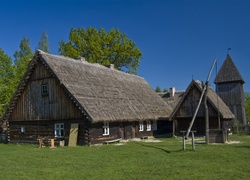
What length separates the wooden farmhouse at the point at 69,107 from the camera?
24.6 meters

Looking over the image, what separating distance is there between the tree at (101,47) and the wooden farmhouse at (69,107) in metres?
17.5

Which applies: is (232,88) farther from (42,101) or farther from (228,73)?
(42,101)

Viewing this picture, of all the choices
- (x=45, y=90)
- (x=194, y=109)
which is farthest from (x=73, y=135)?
(x=194, y=109)

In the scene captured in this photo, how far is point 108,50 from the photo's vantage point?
166 feet

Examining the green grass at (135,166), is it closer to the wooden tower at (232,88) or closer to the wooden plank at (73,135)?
the wooden plank at (73,135)

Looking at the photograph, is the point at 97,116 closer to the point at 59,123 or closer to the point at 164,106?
the point at 59,123

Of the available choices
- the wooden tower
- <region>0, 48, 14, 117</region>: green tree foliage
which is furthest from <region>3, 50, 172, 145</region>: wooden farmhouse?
the wooden tower

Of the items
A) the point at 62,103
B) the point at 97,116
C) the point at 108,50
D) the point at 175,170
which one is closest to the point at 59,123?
the point at 62,103

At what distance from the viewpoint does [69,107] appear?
25.1 m

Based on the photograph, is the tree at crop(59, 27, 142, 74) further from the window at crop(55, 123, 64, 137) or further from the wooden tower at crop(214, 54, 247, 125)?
the window at crop(55, 123, 64, 137)

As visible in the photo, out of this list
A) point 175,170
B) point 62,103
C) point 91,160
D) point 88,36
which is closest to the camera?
point 175,170

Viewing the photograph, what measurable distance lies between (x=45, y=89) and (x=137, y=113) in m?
8.82

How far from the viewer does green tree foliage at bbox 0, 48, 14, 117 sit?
37594 mm

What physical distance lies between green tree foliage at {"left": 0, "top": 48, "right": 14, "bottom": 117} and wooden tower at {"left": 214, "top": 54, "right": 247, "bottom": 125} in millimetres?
29914
